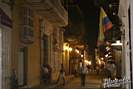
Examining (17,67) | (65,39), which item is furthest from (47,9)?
(65,39)

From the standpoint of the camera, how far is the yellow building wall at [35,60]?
24920 millimetres

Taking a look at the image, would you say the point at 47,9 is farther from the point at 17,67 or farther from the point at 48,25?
the point at 48,25

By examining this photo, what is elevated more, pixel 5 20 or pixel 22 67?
pixel 5 20

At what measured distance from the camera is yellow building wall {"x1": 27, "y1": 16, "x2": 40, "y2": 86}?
2492cm

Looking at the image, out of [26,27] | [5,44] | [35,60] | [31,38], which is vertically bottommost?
[35,60]

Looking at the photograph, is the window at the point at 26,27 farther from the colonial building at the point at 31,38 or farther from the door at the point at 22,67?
the door at the point at 22,67

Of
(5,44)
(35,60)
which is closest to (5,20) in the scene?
(5,44)

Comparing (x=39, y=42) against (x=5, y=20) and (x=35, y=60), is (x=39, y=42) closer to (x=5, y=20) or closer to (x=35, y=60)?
(x=35, y=60)

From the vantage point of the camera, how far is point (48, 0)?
23312mm

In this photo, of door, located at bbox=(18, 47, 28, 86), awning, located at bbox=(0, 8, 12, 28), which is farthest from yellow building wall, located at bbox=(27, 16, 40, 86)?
awning, located at bbox=(0, 8, 12, 28)

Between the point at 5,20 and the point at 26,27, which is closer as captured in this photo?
the point at 5,20

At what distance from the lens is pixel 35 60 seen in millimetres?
27156

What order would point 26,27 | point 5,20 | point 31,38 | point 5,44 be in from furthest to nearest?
point 31,38
point 26,27
point 5,44
point 5,20

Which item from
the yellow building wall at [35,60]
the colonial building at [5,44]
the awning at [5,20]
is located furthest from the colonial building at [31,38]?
the awning at [5,20]
